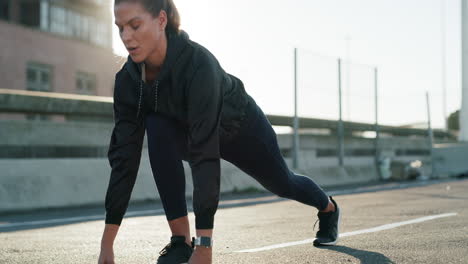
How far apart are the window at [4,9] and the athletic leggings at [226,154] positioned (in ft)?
113

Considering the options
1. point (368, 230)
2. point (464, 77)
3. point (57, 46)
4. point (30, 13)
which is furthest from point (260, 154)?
point (30, 13)

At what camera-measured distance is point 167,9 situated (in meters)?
3.29

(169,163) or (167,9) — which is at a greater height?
(167,9)

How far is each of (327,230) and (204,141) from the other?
1.72m

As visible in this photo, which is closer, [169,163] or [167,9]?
[167,9]

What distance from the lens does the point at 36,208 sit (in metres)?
8.23

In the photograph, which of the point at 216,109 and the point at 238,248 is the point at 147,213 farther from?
the point at 216,109

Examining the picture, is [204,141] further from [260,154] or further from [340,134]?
[340,134]

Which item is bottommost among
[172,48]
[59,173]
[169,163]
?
[59,173]

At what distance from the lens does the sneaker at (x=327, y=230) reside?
174 inches

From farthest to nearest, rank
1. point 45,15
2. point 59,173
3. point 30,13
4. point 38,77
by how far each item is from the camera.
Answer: point 45,15 → point 30,13 → point 38,77 → point 59,173

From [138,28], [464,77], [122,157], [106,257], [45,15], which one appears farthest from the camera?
[45,15]

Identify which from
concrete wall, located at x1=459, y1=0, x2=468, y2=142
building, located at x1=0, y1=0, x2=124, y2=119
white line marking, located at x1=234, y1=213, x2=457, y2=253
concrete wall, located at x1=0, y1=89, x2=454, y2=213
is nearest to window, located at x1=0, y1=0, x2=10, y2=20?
building, located at x1=0, y1=0, x2=124, y2=119

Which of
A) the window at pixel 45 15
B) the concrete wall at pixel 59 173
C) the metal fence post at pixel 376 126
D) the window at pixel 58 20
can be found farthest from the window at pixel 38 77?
the concrete wall at pixel 59 173
